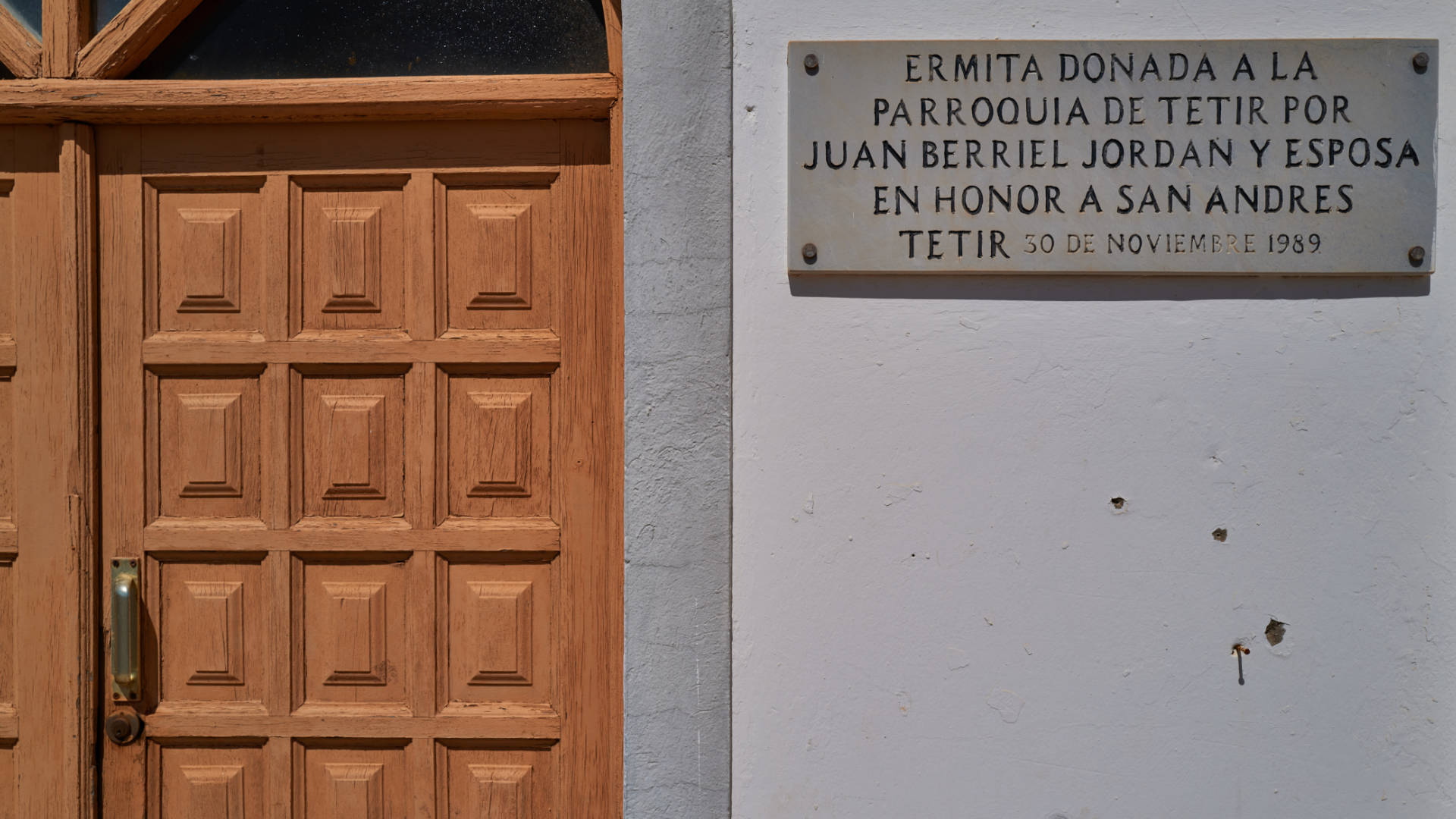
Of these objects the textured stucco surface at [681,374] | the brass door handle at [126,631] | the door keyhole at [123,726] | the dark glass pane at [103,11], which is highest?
the dark glass pane at [103,11]

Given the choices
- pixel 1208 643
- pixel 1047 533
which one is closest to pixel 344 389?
pixel 1047 533

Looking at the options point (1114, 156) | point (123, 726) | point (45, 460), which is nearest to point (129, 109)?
point (45, 460)

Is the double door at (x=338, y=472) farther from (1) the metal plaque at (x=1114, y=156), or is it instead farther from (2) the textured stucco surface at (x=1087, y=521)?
(1) the metal plaque at (x=1114, y=156)

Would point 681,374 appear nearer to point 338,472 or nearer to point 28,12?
point 338,472

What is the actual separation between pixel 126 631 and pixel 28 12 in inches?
59.8

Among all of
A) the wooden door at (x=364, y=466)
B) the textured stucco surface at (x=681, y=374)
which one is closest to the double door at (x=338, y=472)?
the wooden door at (x=364, y=466)

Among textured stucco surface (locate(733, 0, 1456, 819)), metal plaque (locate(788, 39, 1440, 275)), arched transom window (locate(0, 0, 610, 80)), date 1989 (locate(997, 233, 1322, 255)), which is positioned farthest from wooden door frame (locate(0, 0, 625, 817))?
date 1989 (locate(997, 233, 1322, 255))

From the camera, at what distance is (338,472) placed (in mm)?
2164

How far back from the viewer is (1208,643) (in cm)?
185

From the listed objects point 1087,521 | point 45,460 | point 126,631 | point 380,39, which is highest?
point 380,39

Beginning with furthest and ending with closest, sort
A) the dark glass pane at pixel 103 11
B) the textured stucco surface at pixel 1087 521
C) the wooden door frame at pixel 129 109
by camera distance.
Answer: the dark glass pane at pixel 103 11, the wooden door frame at pixel 129 109, the textured stucco surface at pixel 1087 521

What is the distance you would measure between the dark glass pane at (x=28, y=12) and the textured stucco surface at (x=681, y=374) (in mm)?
1514

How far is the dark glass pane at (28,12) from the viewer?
222 cm

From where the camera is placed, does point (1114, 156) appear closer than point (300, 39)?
Yes
